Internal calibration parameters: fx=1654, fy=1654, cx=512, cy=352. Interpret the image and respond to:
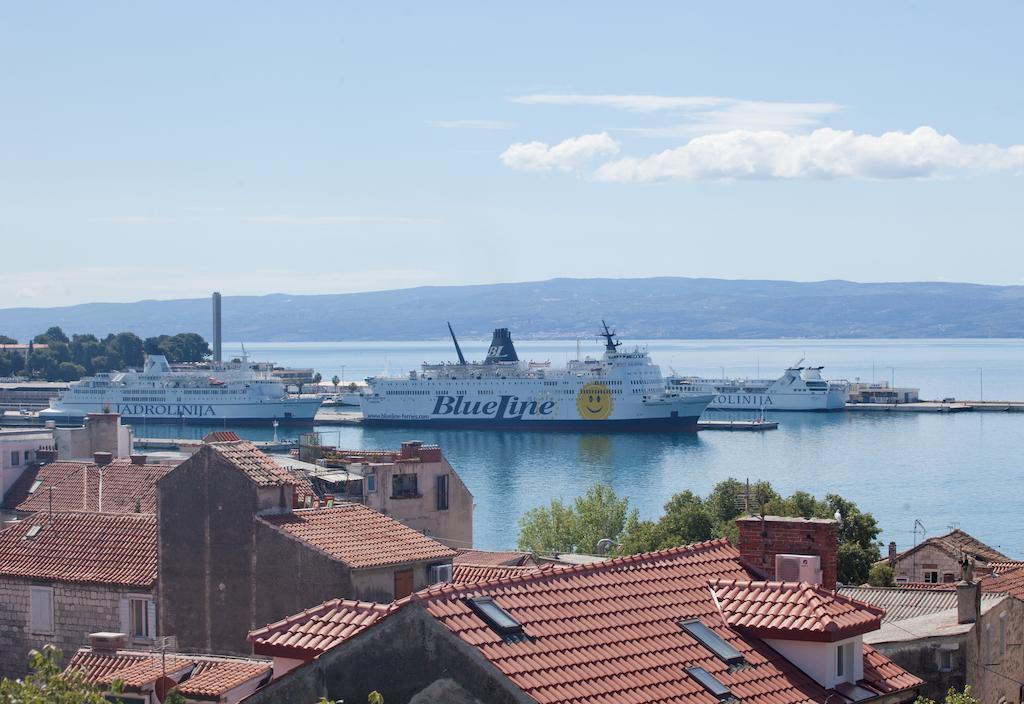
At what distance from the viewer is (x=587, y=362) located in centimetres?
9362

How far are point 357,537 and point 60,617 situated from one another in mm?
2721

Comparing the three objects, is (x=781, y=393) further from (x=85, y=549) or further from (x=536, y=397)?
(x=85, y=549)

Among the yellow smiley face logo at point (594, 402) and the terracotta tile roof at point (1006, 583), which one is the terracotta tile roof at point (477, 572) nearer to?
the terracotta tile roof at point (1006, 583)

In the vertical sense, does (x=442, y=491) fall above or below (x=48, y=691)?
below

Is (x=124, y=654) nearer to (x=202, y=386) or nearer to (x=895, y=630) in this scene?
(x=895, y=630)

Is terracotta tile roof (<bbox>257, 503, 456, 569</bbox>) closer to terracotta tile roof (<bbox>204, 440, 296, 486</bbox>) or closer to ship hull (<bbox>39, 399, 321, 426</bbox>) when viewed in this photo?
terracotta tile roof (<bbox>204, 440, 296, 486</bbox>)

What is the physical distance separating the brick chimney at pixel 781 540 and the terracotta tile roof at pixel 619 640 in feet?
2.60

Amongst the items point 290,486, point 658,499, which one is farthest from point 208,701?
point 658,499

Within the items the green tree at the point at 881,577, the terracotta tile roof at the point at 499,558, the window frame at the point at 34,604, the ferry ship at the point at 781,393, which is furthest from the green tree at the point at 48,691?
the ferry ship at the point at 781,393

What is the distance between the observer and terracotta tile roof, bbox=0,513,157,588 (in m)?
11.5

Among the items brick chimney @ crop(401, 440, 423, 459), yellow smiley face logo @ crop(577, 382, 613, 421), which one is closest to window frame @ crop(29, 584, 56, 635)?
brick chimney @ crop(401, 440, 423, 459)

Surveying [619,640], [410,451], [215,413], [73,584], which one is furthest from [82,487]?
[215,413]

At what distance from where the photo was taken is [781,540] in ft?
28.9

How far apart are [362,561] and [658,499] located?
42655mm
